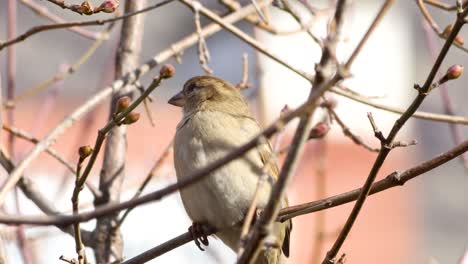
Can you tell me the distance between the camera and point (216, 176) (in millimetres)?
3807

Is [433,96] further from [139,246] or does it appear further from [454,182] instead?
[139,246]

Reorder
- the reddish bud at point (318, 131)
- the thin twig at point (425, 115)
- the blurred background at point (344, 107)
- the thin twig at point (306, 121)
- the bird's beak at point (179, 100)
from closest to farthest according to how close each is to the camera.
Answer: the thin twig at point (306, 121), the reddish bud at point (318, 131), the thin twig at point (425, 115), the bird's beak at point (179, 100), the blurred background at point (344, 107)

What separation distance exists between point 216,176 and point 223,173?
31 mm

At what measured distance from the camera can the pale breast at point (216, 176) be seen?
381 centimetres

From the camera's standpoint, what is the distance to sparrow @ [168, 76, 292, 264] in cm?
381

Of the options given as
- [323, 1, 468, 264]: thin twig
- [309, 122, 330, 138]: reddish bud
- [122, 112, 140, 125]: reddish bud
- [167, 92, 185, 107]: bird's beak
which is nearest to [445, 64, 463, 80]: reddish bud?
[323, 1, 468, 264]: thin twig

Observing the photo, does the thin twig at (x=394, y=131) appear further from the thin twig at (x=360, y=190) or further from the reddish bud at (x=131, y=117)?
the reddish bud at (x=131, y=117)

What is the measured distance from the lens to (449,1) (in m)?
10.4

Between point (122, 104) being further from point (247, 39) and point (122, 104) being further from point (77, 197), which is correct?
point (247, 39)

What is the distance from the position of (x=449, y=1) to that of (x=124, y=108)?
8.39 meters

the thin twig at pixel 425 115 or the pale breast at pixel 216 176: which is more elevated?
the pale breast at pixel 216 176

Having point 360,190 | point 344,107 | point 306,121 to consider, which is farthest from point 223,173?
point 344,107

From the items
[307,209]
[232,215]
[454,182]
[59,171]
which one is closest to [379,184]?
[307,209]

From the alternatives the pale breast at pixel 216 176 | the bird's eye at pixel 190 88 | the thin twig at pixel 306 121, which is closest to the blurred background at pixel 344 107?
the bird's eye at pixel 190 88
